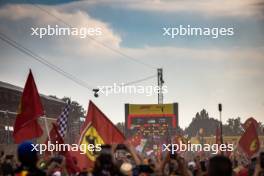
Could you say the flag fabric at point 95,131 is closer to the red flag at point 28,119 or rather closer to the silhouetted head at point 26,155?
the red flag at point 28,119

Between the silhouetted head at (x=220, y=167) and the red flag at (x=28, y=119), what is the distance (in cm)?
924

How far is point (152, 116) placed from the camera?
58.0m

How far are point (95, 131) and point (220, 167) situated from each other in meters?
8.19

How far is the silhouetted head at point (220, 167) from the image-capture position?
5566 mm

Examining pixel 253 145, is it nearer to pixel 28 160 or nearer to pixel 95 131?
pixel 95 131

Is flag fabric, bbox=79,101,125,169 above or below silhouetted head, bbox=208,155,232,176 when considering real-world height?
above

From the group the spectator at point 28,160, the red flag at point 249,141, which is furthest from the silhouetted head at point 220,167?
the red flag at point 249,141

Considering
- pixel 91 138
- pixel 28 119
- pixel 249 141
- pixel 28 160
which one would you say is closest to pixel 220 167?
pixel 28 160

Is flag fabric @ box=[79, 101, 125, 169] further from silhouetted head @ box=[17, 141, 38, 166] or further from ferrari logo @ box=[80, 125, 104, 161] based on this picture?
silhouetted head @ box=[17, 141, 38, 166]

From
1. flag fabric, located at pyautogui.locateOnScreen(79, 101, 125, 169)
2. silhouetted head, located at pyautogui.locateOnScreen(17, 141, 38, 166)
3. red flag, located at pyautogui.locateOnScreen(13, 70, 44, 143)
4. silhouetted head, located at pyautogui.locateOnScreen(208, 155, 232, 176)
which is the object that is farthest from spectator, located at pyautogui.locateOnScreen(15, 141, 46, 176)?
red flag, located at pyautogui.locateOnScreen(13, 70, 44, 143)

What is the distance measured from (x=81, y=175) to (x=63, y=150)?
3.23m

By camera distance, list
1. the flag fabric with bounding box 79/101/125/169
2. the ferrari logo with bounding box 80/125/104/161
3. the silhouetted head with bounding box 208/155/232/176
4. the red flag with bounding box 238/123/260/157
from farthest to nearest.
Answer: the red flag with bounding box 238/123/260/157
the ferrari logo with bounding box 80/125/104/161
the flag fabric with bounding box 79/101/125/169
the silhouetted head with bounding box 208/155/232/176

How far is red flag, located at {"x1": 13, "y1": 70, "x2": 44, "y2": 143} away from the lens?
47.6 ft

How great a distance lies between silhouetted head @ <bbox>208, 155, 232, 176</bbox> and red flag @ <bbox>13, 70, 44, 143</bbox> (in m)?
9.24
